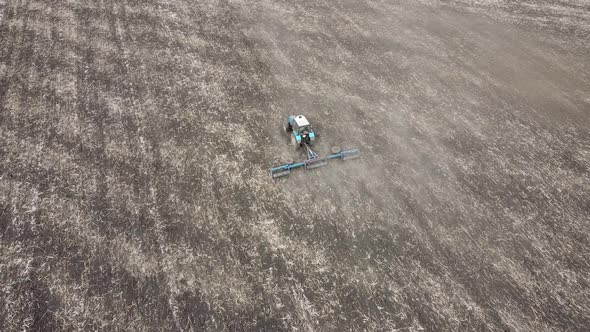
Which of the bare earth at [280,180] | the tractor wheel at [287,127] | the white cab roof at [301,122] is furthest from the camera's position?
the tractor wheel at [287,127]

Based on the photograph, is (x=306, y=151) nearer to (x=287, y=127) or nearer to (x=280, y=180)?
(x=287, y=127)

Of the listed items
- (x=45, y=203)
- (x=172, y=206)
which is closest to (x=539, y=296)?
(x=172, y=206)

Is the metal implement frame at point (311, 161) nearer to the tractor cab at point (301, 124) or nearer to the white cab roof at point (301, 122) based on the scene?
the tractor cab at point (301, 124)

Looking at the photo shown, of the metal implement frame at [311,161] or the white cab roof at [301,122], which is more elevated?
the white cab roof at [301,122]

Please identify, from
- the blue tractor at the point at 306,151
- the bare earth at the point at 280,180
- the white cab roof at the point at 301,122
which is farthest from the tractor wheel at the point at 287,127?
the white cab roof at the point at 301,122

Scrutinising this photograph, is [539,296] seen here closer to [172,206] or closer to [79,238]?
[172,206]

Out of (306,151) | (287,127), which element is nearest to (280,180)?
(306,151)
